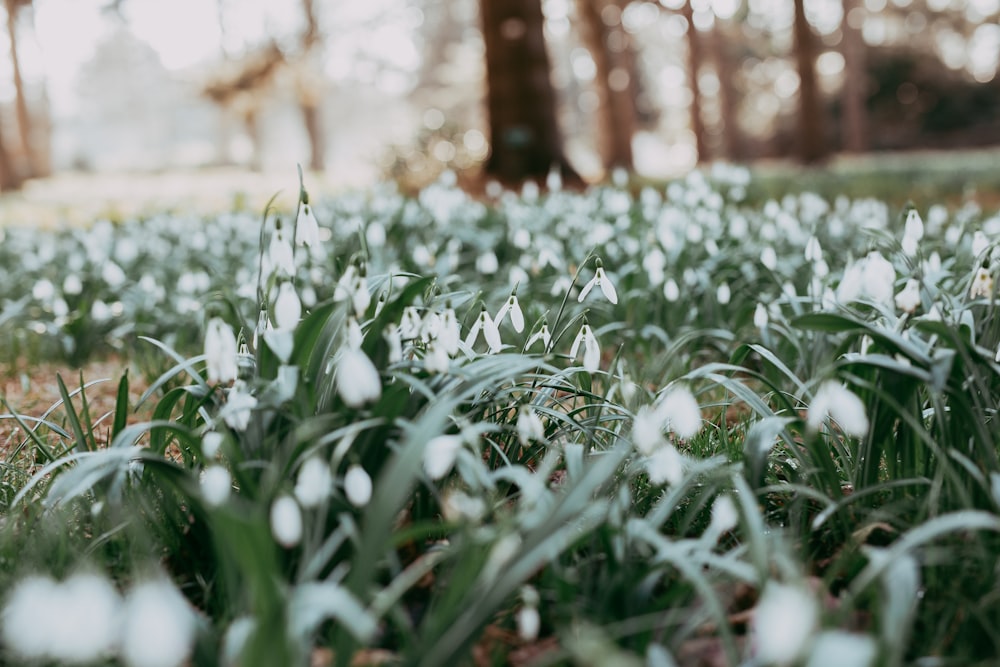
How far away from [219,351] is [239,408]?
0.41ft

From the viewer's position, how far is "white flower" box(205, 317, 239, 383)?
155cm

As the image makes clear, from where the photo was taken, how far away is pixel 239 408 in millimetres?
1637

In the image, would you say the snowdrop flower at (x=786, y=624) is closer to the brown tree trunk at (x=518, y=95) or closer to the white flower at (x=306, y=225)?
the white flower at (x=306, y=225)

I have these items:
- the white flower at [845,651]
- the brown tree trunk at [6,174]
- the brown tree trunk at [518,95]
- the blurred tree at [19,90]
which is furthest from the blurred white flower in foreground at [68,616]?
the blurred tree at [19,90]

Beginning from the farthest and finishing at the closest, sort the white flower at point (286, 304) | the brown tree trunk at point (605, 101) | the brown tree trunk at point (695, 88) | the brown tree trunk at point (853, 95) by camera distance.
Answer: the brown tree trunk at point (853, 95)
the brown tree trunk at point (695, 88)
the brown tree trunk at point (605, 101)
the white flower at point (286, 304)

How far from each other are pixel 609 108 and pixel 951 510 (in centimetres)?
1486

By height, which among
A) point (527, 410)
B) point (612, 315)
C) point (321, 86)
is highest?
point (321, 86)

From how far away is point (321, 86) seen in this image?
21.6 meters

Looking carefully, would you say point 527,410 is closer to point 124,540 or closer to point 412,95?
point 124,540

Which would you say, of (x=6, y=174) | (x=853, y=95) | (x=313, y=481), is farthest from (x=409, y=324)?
(x=853, y=95)

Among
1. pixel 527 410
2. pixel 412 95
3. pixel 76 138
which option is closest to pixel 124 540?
pixel 527 410

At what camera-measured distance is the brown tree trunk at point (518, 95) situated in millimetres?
9406

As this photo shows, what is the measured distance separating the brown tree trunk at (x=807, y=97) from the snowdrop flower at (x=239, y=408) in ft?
42.5

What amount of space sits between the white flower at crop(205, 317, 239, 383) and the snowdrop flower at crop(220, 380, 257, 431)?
0.19ft
